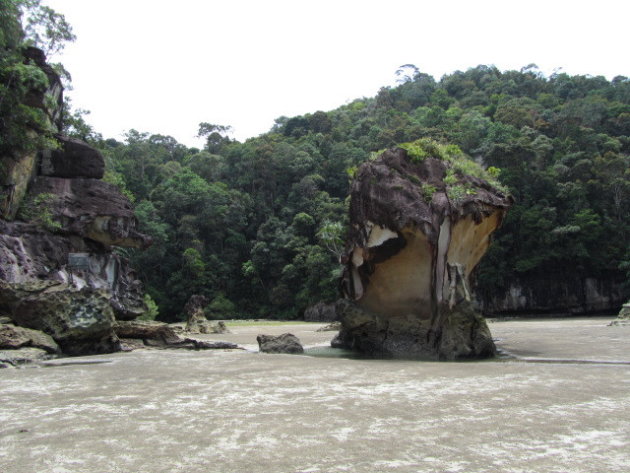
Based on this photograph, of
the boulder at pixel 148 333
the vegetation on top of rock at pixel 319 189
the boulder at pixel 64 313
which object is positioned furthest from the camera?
the vegetation on top of rock at pixel 319 189

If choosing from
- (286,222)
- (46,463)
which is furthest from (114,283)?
(286,222)

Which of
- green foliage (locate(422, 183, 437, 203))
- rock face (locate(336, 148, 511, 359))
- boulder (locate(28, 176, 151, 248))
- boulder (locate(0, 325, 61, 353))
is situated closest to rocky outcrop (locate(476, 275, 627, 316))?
rock face (locate(336, 148, 511, 359))

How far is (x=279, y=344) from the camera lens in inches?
568

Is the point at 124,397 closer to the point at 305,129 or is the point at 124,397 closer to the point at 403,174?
the point at 403,174

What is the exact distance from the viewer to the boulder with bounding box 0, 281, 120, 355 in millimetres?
13320

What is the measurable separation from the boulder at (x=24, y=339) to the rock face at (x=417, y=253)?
26.1ft

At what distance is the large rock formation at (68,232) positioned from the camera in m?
14.0

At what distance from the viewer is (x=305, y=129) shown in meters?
80.2

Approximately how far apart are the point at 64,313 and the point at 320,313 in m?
35.7

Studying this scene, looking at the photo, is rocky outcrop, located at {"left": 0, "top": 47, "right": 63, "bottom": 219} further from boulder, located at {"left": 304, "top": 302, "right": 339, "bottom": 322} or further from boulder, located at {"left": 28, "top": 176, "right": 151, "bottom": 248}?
boulder, located at {"left": 304, "top": 302, "right": 339, "bottom": 322}

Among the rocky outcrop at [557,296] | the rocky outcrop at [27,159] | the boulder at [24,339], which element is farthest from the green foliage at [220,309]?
the boulder at [24,339]

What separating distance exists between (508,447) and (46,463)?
12.5ft

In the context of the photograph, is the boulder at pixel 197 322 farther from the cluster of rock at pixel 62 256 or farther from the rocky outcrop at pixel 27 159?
the rocky outcrop at pixel 27 159

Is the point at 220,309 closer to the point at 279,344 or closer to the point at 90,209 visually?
the point at 90,209
